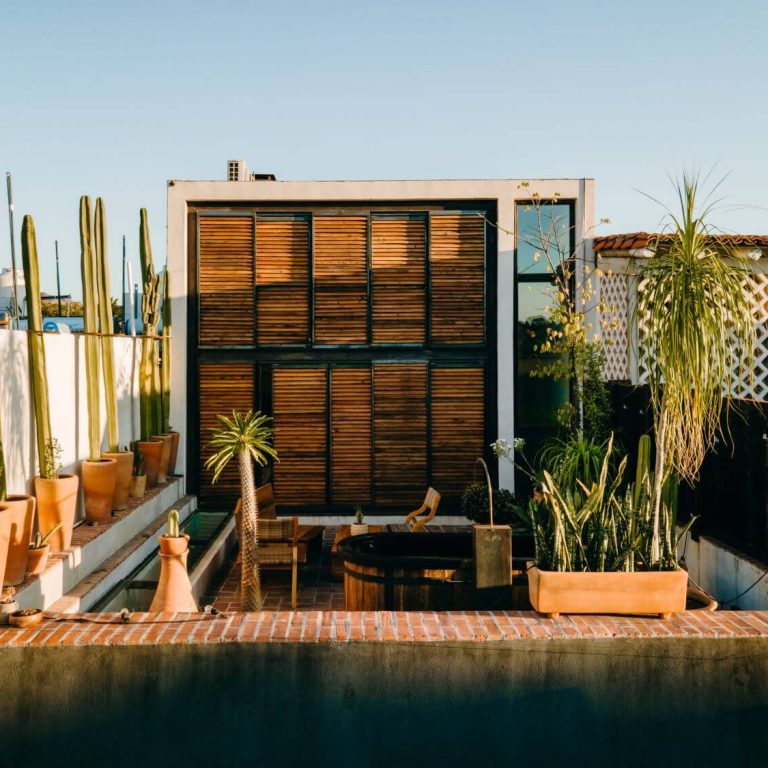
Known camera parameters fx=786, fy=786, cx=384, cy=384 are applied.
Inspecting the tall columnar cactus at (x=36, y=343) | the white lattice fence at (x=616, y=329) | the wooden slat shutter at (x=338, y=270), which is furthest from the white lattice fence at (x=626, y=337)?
the tall columnar cactus at (x=36, y=343)

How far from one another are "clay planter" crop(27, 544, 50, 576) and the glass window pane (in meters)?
7.43

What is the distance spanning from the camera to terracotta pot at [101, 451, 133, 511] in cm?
795

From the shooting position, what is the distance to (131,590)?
6617mm

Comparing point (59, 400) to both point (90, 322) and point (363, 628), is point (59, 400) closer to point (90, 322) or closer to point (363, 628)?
point (90, 322)

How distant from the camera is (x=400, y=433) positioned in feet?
36.3

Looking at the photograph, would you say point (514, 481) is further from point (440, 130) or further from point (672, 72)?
point (672, 72)

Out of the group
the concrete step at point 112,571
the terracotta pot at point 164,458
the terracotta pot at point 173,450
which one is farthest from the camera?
the terracotta pot at point 173,450

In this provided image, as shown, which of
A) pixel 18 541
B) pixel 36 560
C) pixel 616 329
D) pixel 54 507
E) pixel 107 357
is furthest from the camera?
pixel 616 329

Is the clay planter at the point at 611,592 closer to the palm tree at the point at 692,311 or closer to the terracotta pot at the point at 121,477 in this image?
the palm tree at the point at 692,311

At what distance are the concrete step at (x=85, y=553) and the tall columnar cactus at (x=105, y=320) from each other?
0.86m

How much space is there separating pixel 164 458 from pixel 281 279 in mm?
2943

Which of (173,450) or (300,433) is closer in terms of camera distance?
(173,450)

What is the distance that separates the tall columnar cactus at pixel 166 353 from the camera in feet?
35.2

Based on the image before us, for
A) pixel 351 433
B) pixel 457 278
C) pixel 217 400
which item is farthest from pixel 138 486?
pixel 457 278
